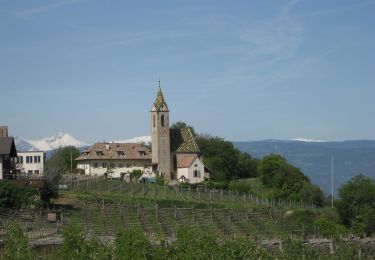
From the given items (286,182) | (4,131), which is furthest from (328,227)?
(4,131)

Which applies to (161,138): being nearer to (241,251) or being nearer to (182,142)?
(182,142)

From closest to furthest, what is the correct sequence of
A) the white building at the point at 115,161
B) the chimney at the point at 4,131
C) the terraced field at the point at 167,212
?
the terraced field at the point at 167,212, the chimney at the point at 4,131, the white building at the point at 115,161

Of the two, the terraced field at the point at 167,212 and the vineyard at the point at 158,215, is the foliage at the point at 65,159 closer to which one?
the vineyard at the point at 158,215

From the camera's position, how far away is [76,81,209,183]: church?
9444 centimetres

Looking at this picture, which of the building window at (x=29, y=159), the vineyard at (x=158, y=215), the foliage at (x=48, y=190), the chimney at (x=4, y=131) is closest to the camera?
the vineyard at (x=158, y=215)

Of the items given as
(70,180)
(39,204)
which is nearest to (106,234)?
(39,204)

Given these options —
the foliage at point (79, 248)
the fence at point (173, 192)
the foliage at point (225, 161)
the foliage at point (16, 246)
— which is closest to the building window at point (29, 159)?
the fence at point (173, 192)

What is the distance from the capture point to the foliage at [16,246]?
34.2 m

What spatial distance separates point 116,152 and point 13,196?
149 feet

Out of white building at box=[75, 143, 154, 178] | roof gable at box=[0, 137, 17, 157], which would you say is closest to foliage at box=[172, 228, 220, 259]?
roof gable at box=[0, 137, 17, 157]

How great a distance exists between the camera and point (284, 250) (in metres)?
42.5

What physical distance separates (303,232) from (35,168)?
42.7 meters

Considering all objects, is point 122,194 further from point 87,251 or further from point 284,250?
point 87,251

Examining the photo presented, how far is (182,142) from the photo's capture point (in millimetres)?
98062
